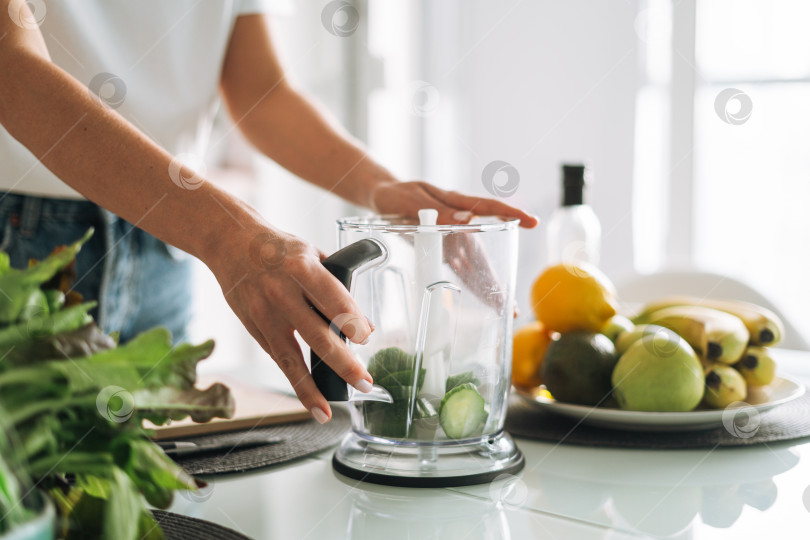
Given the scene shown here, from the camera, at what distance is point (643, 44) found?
7.78 feet

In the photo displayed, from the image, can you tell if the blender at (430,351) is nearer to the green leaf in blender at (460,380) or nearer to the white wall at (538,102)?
the green leaf in blender at (460,380)

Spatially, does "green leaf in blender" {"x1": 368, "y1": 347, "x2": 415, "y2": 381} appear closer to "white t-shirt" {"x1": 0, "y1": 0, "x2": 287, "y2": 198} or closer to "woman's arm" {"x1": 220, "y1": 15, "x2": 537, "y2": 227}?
"woman's arm" {"x1": 220, "y1": 15, "x2": 537, "y2": 227}

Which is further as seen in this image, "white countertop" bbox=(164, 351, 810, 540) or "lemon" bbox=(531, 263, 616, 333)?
"lemon" bbox=(531, 263, 616, 333)

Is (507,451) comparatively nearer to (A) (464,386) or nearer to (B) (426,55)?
(A) (464,386)

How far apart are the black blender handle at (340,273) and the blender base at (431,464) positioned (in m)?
0.08

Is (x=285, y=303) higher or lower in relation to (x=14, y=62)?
lower

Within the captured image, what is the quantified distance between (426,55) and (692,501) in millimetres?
2477

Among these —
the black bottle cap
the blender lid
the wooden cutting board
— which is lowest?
the wooden cutting board

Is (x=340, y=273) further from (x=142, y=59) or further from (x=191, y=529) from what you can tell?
(x=142, y=59)

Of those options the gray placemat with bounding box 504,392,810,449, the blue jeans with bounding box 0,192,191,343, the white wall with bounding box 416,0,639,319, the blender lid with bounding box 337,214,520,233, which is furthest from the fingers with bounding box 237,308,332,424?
the white wall with bounding box 416,0,639,319

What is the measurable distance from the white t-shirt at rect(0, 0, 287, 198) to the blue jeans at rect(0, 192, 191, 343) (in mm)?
26

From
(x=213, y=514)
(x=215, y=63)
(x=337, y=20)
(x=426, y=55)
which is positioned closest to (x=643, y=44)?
(x=426, y=55)

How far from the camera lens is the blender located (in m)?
0.62

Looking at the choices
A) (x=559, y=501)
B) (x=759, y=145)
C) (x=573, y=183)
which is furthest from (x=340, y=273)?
(x=759, y=145)
